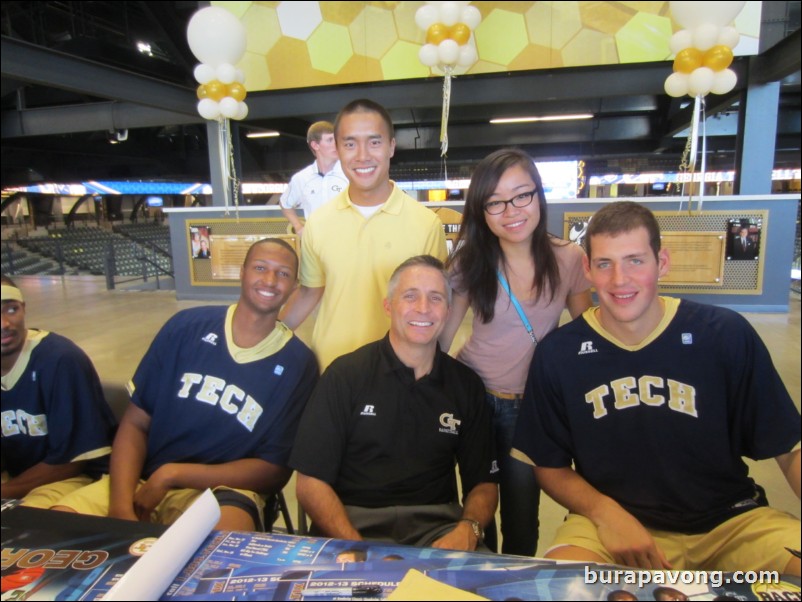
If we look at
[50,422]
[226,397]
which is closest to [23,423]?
[50,422]

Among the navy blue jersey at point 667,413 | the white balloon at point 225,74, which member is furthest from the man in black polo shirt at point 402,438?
the white balloon at point 225,74

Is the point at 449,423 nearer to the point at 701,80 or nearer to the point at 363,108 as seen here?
the point at 363,108

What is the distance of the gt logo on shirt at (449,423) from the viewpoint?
1.42 m

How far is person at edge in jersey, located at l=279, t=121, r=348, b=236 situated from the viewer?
327cm

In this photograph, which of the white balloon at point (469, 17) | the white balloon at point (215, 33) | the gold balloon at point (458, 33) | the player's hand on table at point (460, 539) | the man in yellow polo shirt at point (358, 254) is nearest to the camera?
the player's hand on table at point (460, 539)

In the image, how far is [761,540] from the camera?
3.52 ft

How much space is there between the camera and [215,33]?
1.66 metres

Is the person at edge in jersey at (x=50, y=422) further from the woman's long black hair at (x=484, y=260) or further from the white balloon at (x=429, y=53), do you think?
the white balloon at (x=429, y=53)

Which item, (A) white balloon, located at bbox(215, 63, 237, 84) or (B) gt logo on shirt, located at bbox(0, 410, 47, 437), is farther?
(A) white balloon, located at bbox(215, 63, 237, 84)

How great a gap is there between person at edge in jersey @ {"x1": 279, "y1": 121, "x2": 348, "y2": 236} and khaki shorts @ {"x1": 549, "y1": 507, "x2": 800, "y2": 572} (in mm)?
2433

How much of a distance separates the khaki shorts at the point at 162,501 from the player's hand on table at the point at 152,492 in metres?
0.03

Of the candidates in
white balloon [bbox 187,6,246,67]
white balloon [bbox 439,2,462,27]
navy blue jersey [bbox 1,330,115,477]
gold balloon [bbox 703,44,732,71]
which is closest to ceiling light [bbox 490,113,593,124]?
gold balloon [bbox 703,44,732,71]

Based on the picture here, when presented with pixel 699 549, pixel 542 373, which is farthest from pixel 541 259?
pixel 699 549

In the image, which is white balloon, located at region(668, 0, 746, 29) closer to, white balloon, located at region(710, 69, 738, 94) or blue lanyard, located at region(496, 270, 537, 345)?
blue lanyard, located at region(496, 270, 537, 345)
